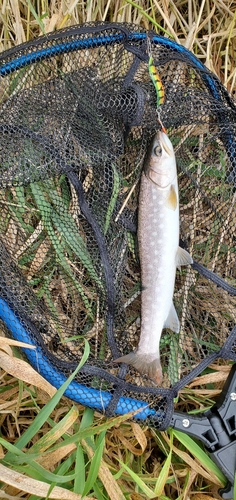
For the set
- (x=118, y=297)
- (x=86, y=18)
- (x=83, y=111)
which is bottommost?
(x=118, y=297)

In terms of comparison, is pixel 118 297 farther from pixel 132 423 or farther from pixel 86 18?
pixel 86 18

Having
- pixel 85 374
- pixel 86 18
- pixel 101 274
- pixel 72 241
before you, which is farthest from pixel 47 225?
pixel 86 18

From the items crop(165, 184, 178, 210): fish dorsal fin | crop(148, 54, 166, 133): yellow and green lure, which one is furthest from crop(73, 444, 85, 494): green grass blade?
crop(148, 54, 166, 133): yellow and green lure

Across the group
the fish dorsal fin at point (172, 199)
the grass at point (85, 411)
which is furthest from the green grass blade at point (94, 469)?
the fish dorsal fin at point (172, 199)

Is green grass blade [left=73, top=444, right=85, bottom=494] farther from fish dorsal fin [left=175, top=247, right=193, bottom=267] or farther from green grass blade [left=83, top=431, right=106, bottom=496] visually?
fish dorsal fin [left=175, top=247, right=193, bottom=267]

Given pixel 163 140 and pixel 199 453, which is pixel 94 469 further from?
pixel 163 140

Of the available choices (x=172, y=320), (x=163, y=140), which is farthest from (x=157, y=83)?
(x=172, y=320)
